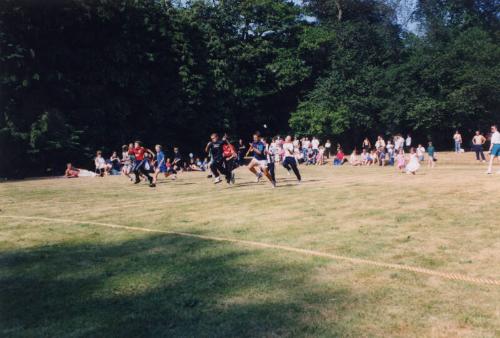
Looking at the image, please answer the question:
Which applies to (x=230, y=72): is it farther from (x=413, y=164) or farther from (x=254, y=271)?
(x=254, y=271)

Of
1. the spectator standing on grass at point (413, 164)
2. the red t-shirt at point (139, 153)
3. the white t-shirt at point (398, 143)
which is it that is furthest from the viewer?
the white t-shirt at point (398, 143)

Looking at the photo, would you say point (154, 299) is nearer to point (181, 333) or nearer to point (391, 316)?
point (181, 333)

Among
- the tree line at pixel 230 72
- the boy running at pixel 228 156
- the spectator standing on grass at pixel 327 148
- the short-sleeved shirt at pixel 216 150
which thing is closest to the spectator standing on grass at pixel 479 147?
the spectator standing on grass at pixel 327 148

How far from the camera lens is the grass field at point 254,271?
5281 millimetres

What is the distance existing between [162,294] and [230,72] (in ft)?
139

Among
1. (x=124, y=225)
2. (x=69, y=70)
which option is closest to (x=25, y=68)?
(x=69, y=70)

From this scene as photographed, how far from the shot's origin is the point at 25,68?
3216 cm

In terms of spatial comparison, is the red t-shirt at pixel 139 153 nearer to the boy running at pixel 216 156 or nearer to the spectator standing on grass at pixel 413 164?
the boy running at pixel 216 156

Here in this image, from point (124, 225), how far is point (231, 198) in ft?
16.4

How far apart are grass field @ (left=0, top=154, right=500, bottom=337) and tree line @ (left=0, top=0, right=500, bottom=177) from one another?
2303 cm

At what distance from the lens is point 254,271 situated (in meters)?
7.22

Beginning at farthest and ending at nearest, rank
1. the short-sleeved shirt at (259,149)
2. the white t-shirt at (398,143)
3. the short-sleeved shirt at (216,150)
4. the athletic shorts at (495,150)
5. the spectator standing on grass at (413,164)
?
the white t-shirt at (398,143), the spectator standing on grass at (413,164), the athletic shorts at (495,150), the short-sleeved shirt at (216,150), the short-sleeved shirt at (259,149)

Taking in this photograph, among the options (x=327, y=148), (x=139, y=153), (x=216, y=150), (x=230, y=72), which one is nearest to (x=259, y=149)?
(x=216, y=150)

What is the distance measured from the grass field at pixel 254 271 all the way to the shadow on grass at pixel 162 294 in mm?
22
